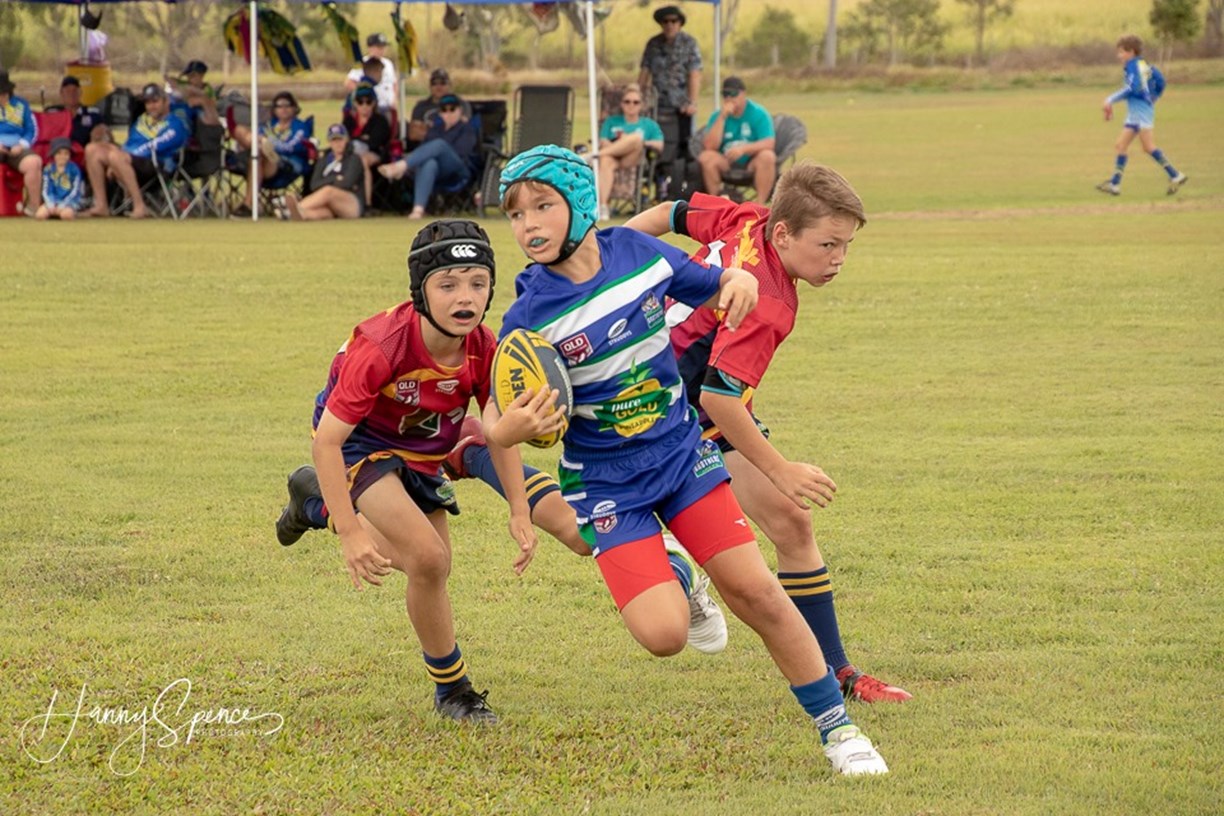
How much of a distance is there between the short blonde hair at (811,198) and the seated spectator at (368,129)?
15.3m

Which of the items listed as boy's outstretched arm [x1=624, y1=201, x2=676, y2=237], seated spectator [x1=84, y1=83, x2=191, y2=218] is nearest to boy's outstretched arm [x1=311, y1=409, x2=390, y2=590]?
boy's outstretched arm [x1=624, y1=201, x2=676, y2=237]

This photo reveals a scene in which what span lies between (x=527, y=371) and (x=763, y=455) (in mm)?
697

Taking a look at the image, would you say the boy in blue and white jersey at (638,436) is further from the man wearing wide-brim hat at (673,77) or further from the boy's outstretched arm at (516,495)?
the man wearing wide-brim hat at (673,77)

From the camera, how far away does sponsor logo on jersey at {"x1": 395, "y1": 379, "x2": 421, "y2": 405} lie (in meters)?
4.72

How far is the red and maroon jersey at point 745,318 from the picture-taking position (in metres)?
4.54

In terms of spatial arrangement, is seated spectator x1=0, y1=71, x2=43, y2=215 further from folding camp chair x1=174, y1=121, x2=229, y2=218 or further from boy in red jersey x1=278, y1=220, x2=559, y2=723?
boy in red jersey x1=278, y1=220, x2=559, y2=723

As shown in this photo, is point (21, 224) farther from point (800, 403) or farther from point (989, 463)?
point (989, 463)

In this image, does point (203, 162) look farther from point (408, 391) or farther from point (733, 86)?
point (408, 391)

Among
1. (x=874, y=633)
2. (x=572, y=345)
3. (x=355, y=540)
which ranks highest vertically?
(x=572, y=345)

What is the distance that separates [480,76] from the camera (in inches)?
2108

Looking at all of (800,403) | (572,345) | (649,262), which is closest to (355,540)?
(572,345)

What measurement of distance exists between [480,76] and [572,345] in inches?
1984

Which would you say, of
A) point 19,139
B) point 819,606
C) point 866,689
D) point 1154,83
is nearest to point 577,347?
point 819,606

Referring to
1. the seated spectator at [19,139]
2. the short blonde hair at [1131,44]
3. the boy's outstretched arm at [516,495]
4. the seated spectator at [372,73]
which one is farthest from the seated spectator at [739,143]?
the boy's outstretched arm at [516,495]
